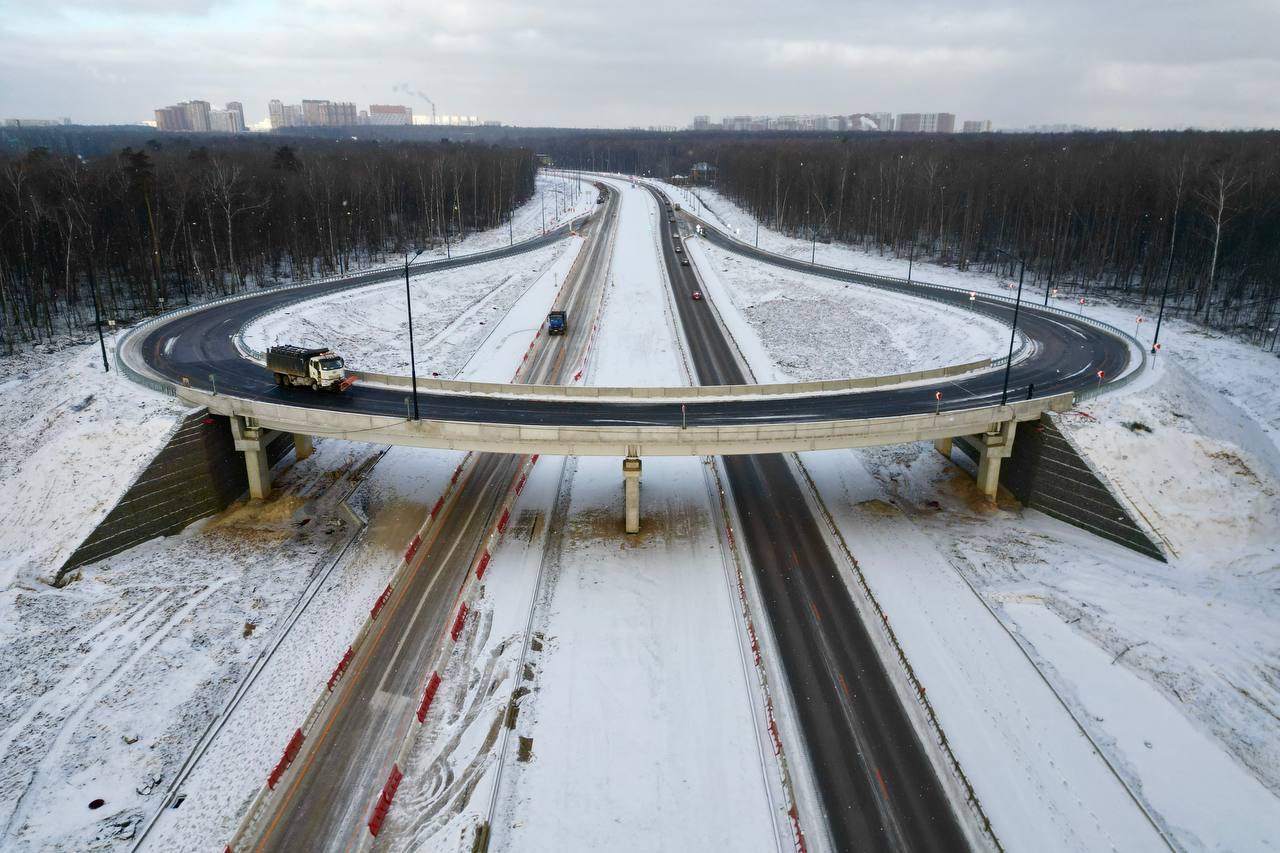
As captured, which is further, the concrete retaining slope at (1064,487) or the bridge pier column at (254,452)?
the bridge pier column at (254,452)

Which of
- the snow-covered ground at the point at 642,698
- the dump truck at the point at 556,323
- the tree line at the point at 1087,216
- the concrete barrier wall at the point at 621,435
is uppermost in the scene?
the tree line at the point at 1087,216

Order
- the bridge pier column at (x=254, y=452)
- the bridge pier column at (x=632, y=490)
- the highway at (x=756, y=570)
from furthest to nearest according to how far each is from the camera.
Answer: the bridge pier column at (x=254, y=452) → the bridge pier column at (x=632, y=490) → the highway at (x=756, y=570)

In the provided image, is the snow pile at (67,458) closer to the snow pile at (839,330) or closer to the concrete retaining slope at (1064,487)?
the snow pile at (839,330)

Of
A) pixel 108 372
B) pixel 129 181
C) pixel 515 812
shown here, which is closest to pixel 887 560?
pixel 515 812

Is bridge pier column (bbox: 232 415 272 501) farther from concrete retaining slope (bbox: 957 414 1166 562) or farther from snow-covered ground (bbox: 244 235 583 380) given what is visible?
concrete retaining slope (bbox: 957 414 1166 562)

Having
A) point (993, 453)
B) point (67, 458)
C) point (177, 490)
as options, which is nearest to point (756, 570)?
point (993, 453)

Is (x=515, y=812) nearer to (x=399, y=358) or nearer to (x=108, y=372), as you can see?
(x=108, y=372)

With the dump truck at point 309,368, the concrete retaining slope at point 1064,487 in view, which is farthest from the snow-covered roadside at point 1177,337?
the dump truck at point 309,368
